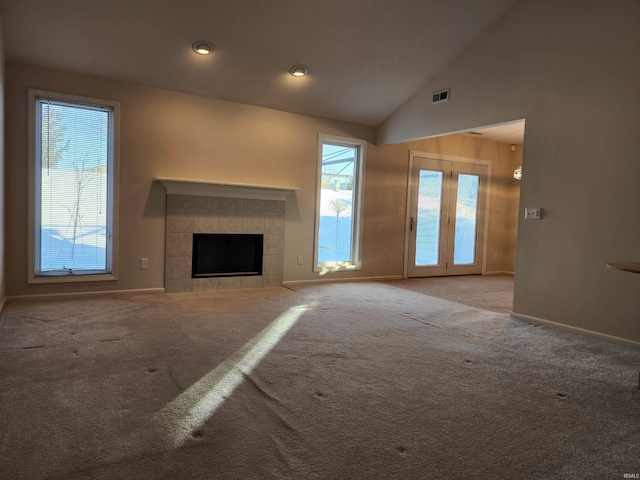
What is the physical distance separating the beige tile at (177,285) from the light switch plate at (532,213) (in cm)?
387

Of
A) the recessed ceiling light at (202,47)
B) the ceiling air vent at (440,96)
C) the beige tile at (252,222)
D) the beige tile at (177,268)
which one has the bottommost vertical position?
the beige tile at (177,268)

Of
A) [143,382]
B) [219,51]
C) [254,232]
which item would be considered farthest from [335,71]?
A: [143,382]

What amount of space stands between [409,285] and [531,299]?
7.21ft

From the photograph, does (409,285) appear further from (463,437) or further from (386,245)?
(463,437)

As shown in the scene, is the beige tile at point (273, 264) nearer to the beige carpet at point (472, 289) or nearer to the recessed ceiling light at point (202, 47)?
the beige carpet at point (472, 289)

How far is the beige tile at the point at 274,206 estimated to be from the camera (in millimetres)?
5559

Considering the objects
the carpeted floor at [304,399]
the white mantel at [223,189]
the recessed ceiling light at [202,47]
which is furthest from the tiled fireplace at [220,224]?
the recessed ceiling light at [202,47]

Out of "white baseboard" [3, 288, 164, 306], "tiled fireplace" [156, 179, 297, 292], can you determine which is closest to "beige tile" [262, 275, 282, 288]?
"tiled fireplace" [156, 179, 297, 292]

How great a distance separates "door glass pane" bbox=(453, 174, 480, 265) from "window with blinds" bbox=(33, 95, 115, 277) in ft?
18.2

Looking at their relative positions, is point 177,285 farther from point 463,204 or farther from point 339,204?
point 463,204

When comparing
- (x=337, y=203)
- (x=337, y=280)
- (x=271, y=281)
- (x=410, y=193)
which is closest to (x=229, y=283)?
(x=271, y=281)

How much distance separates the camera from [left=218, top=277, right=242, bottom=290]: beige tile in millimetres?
5322

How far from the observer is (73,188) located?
4508 mm

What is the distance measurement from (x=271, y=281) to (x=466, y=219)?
390cm
